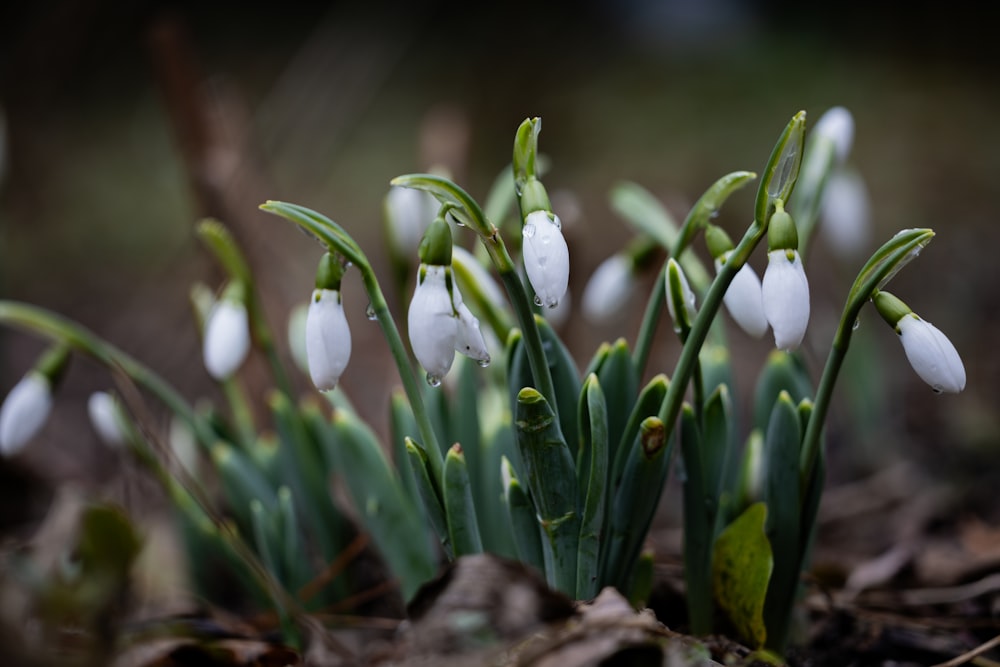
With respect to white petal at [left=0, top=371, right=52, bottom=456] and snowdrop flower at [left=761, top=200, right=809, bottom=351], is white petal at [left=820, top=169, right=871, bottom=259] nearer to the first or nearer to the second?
snowdrop flower at [left=761, top=200, right=809, bottom=351]

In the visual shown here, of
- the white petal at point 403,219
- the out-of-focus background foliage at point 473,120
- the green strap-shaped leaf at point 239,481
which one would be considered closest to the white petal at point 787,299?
the white petal at point 403,219

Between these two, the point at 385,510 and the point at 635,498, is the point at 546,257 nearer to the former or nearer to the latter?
the point at 635,498

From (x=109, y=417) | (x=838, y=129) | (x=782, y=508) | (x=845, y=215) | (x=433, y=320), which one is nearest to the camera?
(x=433, y=320)

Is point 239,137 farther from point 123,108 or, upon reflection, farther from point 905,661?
point 123,108

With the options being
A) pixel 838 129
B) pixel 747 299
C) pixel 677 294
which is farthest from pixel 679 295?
pixel 838 129

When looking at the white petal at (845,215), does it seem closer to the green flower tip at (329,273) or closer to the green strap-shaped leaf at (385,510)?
the green strap-shaped leaf at (385,510)

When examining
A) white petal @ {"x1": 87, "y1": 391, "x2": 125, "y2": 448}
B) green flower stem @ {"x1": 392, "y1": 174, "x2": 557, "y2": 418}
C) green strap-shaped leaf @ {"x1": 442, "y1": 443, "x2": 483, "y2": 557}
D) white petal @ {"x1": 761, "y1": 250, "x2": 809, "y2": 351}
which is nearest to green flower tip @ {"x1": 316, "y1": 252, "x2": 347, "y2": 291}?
green flower stem @ {"x1": 392, "y1": 174, "x2": 557, "y2": 418}
